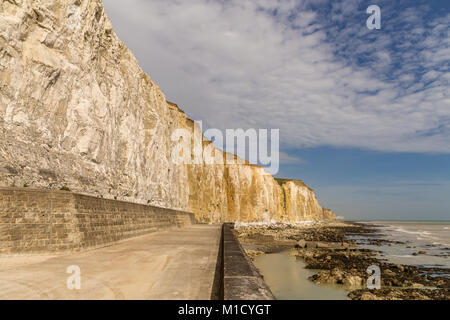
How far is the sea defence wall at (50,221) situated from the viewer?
27.7 feet

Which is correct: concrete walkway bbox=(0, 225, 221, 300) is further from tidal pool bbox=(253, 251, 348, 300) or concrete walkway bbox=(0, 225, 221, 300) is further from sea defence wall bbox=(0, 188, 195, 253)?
tidal pool bbox=(253, 251, 348, 300)

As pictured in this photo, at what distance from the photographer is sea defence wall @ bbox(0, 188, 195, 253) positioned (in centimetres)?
845

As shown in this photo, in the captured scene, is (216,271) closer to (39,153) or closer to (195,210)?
(39,153)

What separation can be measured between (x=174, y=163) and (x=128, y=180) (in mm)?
15598

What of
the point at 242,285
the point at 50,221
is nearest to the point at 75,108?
the point at 50,221

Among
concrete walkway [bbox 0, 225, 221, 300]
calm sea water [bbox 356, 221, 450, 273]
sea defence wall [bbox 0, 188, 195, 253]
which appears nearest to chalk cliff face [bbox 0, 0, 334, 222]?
sea defence wall [bbox 0, 188, 195, 253]

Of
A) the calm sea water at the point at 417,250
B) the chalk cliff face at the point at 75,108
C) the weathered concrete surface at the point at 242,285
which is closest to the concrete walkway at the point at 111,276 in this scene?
the weathered concrete surface at the point at 242,285

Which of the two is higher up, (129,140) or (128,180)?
(129,140)

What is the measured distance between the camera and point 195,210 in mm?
50938

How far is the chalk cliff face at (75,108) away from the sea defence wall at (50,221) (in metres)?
2.63

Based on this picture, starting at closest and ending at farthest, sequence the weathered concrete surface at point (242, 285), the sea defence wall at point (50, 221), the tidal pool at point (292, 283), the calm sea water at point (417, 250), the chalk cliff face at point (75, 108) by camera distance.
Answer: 1. the weathered concrete surface at point (242, 285)
2. the sea defence wall at point (50, 221)
3. the tidal pool at point (292, 283)
4. the chalk cliff face at point (75, 108)
5. the calm sea water at point (417, 250)

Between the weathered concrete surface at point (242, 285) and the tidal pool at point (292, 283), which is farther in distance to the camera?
A: the tidal pool at point (292, 283)

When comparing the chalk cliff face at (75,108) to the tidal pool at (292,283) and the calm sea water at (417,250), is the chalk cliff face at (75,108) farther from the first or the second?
the calm sea water at (417,250)
